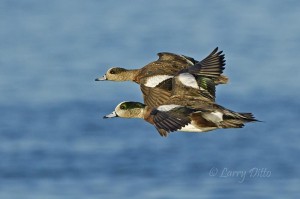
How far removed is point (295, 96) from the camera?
2634 centimetres

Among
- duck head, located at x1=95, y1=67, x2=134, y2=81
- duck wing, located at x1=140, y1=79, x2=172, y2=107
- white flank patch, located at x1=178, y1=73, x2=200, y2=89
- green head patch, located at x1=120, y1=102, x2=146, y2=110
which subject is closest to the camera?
white flank patch, located at x1=178, y1=73, x2=200, y2=89

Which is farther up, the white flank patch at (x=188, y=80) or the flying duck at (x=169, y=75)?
the flying duck at (x=169, y=75)

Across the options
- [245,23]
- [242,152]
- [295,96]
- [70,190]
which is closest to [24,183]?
[70,190]

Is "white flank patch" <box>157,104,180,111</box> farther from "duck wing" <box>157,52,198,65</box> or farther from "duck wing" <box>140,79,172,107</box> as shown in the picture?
"duck wing" <box>157,52,198,65</box>

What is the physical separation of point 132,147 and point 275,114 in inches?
129

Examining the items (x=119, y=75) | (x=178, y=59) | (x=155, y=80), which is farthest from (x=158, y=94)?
(x=119, y=75)

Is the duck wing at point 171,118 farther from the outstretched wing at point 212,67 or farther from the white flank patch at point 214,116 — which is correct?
the outstretched wing at point 212,67

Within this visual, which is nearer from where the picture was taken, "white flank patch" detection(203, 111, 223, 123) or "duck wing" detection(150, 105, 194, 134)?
"duck wing" detection(150, 105, 194, 134)

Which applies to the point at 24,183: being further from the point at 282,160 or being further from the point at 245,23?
the point at 245,23

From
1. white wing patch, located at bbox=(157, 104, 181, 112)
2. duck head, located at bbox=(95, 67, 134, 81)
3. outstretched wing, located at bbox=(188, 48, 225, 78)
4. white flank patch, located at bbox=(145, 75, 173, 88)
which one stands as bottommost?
white wing patch, located at bbox=(157, 104, 181, 112)

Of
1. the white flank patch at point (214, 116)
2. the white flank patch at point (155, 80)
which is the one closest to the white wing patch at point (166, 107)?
the white flank patch at point (214, 116)

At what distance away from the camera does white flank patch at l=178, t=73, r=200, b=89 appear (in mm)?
14086

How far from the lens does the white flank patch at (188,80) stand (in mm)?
14086

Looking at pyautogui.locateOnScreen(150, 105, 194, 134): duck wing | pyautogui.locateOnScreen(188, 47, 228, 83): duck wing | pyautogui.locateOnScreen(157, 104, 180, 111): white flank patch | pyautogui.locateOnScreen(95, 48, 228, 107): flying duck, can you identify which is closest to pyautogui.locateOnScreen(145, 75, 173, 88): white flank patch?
pyautogui.locateOnScreen(95, 48, 228, 107): flying duck
